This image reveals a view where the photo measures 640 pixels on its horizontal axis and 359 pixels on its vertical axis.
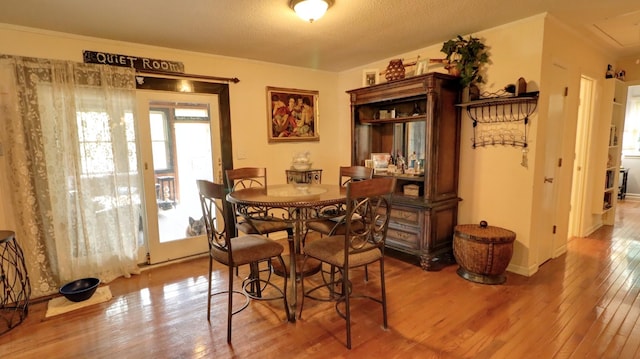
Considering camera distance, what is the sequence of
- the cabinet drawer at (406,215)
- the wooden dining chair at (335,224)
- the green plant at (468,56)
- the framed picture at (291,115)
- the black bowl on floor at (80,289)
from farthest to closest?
1. the framed picture at (291,115)
2. the cabinet drawer at (406,215)
3. the green plant at (468,56)
4. the wooden dining chair at (335,224)
5. the black bowl on floor at (80,289)

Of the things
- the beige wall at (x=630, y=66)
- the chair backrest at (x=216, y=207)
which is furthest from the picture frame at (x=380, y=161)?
the beige wall at (x=630, y=66)

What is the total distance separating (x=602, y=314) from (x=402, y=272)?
1.48m

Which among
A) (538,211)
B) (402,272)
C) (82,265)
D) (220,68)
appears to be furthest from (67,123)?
(538,211)

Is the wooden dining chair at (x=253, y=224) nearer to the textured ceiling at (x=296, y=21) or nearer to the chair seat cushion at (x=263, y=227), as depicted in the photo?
the chair seat cushion at (x=263, y=227)

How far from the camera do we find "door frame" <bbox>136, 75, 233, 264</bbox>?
10.5 feet

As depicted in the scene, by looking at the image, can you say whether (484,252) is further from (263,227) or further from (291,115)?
(291,115)

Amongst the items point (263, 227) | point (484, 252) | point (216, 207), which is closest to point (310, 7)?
point (216, 207)

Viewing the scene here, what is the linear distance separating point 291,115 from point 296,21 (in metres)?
1.69

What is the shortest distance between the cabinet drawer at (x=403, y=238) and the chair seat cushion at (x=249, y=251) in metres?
1.54

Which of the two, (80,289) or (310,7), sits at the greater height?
(310,7)

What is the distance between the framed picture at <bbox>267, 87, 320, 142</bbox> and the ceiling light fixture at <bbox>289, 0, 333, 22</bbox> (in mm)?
1845

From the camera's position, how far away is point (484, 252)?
107 inches

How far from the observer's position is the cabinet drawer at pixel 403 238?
3.20 m

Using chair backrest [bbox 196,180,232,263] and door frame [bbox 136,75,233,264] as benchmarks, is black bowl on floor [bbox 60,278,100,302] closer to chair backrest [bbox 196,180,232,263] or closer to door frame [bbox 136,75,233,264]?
door frame [bbox 136,75,233,264]
